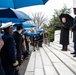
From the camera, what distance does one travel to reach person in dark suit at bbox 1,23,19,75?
16.9 ft

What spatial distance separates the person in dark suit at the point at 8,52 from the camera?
515 centimetres

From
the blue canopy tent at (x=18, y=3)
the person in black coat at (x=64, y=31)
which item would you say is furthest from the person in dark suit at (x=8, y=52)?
the person in black coat at (x=64, y=31)

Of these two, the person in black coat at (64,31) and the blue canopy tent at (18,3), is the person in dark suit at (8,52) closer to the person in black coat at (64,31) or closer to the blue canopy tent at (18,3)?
the blue canopy tent at (18,3)

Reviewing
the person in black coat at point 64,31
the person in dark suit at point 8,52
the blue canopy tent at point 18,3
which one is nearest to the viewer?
the blue canopy tent at point 18,3

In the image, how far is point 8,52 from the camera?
17.0 ft

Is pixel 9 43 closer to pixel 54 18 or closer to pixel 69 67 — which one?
pixel 69 67

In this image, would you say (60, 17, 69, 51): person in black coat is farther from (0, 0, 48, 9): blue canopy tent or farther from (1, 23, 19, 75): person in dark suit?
(0, 0, 48, 9): blue canopy tent

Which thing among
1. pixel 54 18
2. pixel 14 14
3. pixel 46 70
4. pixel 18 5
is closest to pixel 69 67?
pixel 46 70

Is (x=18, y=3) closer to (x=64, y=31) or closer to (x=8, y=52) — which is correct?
(x=8, y=52)

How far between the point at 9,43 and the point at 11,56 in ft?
0.78

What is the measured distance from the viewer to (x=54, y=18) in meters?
43.8

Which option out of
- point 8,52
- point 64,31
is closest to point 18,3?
point 8,52

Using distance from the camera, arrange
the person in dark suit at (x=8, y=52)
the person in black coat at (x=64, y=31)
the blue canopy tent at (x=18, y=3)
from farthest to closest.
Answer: the person in black coat at (x=64, y=31)
the person in dark suit at (x=8, y=52)
the blue canopy tent at (x=18, y=3)

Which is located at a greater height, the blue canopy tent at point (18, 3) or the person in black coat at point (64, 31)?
the blue canopy tent at point (18, 3)
